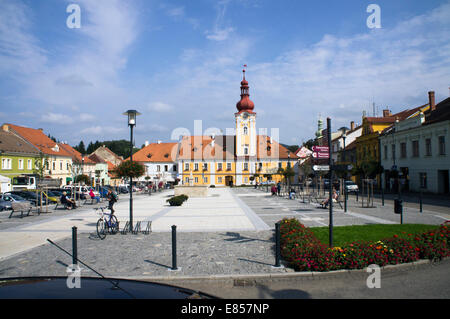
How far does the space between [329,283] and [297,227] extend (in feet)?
11.0

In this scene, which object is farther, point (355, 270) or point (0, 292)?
point (355, 270)

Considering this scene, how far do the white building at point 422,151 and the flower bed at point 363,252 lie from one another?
2056cm

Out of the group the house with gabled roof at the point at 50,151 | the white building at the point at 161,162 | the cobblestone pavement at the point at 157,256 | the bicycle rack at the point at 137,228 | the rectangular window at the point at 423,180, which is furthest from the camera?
the white building at the point at 161,162

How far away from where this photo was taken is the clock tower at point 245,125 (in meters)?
67.7

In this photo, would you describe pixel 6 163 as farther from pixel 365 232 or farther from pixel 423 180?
pixel 423 180

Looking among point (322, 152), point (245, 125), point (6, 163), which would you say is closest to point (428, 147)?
point (322, 152)

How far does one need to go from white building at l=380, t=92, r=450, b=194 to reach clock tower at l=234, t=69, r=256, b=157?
3053 cm

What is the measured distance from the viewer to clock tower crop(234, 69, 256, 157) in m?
67.7

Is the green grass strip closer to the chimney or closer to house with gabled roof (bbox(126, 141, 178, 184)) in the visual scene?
the chimney

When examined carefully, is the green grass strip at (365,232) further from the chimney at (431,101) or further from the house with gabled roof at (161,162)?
the house with gabled roof at (161,162)
